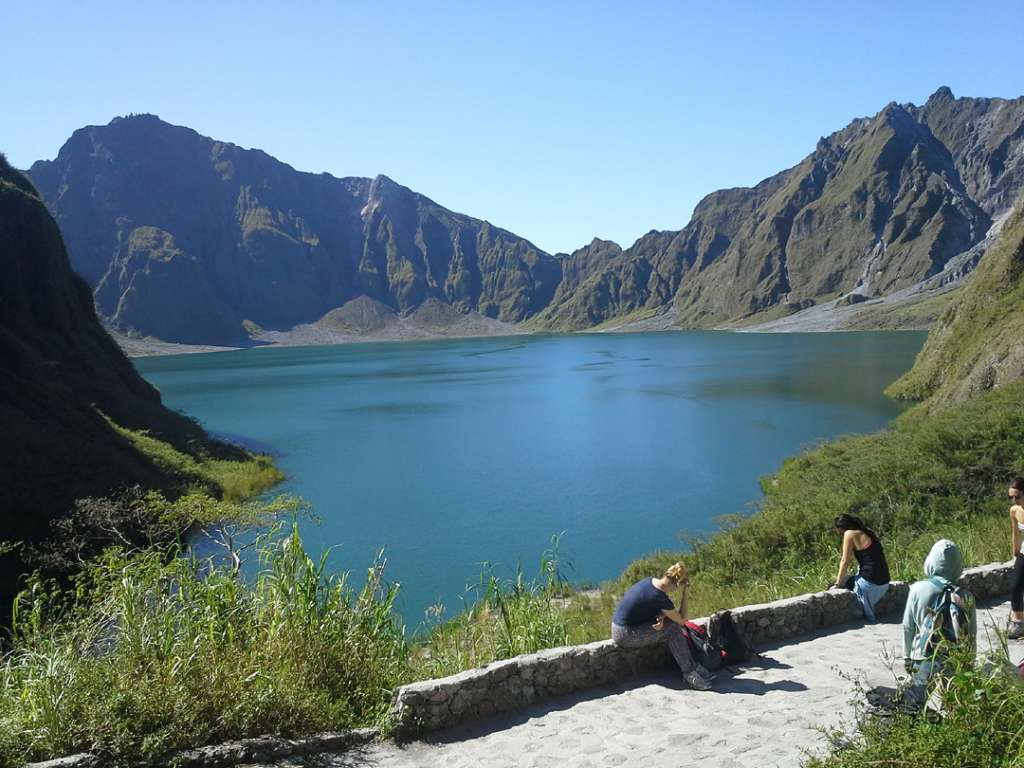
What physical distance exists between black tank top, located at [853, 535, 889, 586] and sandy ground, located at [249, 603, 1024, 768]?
1241 mm

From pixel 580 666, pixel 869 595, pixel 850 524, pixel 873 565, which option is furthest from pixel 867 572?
pixel 580 666

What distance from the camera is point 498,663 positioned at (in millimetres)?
8180

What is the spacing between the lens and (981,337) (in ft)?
156

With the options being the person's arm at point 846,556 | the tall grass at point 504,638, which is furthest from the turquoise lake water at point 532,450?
the person's arm at point 846,556

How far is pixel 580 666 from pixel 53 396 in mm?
31828

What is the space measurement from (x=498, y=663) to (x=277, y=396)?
8382cm

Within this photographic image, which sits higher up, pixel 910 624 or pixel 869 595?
pixel 910 624

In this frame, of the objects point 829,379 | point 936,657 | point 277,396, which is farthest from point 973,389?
point 277,396

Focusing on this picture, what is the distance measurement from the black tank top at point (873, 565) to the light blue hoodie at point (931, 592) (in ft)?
10.8

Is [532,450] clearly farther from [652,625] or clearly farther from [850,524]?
[652,625]

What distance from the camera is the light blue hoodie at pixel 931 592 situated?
→ 6637 millimetres

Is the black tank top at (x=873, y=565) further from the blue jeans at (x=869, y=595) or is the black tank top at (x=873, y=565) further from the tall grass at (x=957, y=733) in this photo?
the tall grass at (x=957, y=733)

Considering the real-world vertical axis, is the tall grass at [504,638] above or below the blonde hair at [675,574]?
below

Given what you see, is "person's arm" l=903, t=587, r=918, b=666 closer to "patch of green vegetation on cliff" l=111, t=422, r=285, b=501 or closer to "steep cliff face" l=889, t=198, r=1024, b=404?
"patch of green vegetation on cliff" l=111, t=422, r=285, b=501
